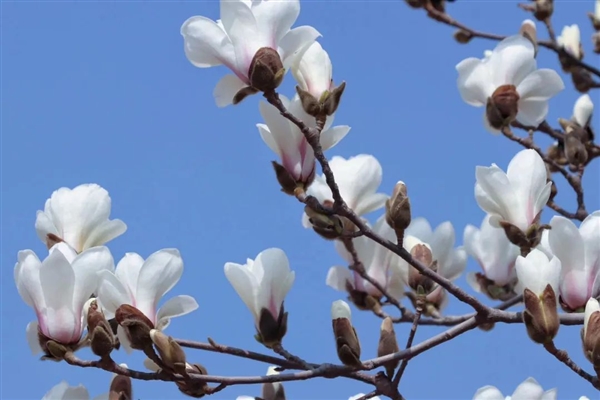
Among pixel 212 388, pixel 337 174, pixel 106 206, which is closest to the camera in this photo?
pixel 212 388

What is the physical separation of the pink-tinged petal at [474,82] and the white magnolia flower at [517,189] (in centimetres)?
42

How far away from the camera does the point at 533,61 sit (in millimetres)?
1856

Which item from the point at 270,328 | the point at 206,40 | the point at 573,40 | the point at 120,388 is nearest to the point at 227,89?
the point at 206,40

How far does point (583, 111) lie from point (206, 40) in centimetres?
136

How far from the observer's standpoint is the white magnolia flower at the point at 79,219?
1.45m

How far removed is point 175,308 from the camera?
1343 mm

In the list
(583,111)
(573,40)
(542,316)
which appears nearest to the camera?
(542,316)

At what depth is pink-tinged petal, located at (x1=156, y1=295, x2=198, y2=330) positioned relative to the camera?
52.6 inches

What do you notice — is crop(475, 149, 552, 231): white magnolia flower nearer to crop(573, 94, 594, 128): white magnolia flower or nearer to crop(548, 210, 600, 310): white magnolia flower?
crop(548, 210, 600, 310): white magnolia flower

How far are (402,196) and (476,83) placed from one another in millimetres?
642

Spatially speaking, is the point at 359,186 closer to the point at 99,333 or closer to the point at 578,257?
the point at 578,257

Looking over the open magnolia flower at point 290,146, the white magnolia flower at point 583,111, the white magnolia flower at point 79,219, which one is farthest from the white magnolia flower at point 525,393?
the white magnolia flower at point 583,111

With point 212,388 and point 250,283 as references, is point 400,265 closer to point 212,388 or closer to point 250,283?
point 250,283

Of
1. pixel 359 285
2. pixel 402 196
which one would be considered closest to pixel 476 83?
pixel 359 285
